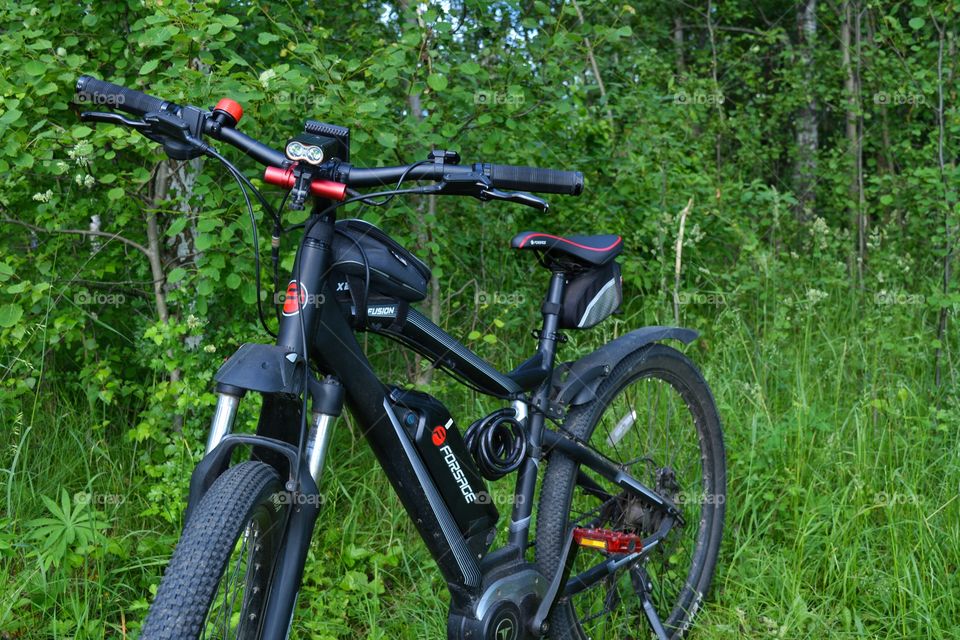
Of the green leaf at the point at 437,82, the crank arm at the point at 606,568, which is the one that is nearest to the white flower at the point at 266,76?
the green leaf at the point at 437,82

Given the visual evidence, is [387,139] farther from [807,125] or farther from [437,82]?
[807,125]

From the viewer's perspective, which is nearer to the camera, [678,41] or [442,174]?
[442,174]

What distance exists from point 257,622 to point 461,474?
2.11 ft

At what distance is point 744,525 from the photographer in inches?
135

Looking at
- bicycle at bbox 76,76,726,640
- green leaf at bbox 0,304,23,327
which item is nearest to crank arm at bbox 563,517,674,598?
bicycle at bbox 76,76,726,640

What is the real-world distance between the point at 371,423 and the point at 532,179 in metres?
0.67

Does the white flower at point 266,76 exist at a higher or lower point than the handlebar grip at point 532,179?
higher

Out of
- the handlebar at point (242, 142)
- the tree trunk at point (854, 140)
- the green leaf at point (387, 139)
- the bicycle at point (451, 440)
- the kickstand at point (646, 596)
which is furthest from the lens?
the tree trunk at point (854, 140)

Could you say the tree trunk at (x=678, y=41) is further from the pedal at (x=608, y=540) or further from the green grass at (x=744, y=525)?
the pedal at (x=608, y=540)

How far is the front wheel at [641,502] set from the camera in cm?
272

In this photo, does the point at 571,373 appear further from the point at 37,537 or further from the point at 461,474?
the point at 37,537

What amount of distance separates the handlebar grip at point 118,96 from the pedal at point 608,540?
63.9 inches

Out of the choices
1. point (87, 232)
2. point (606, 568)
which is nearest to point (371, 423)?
point (606, 568)

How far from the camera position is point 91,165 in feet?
10.8
